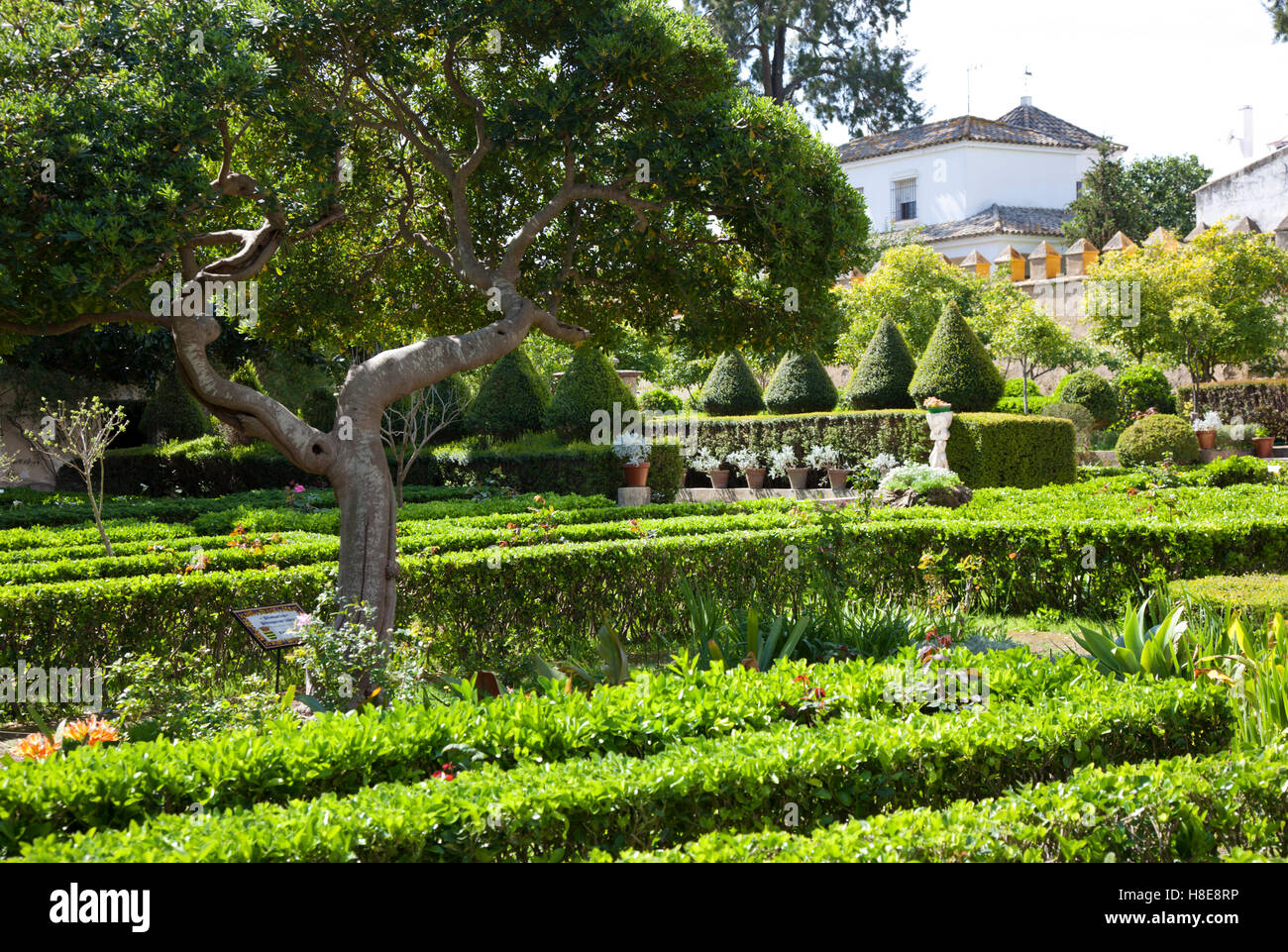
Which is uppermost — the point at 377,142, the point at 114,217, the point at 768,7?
the point at 768,7

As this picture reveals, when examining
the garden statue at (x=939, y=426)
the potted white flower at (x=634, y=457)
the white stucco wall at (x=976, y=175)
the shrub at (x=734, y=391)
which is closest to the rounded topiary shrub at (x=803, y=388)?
the shrub at (x=734, y=391)

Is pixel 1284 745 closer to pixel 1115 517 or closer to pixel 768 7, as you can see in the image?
pixel 1115 517

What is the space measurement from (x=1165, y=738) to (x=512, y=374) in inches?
618

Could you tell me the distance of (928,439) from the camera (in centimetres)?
1808

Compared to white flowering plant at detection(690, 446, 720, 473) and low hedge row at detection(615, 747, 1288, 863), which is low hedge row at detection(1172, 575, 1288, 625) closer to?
low hedge row at detection(615, 747, 1288, 863)

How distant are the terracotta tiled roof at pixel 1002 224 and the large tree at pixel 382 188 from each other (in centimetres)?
3657

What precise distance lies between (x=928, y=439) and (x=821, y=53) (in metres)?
22.2

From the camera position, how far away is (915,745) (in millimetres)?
3584

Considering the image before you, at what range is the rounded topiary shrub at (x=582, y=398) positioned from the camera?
17891 mm

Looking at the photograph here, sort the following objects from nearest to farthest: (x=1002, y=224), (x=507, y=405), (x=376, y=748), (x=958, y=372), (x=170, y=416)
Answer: (x=376, y=748) → (x=958, y=372) → (x=507, y=405) → (x=170, y=416) → (x=1002, y=224)

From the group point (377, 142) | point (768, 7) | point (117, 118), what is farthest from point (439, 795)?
point (768, 7)

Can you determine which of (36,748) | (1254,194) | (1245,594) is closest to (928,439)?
(1245,594)

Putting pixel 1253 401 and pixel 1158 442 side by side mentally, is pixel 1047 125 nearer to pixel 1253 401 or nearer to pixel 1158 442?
pixel 1253 401
